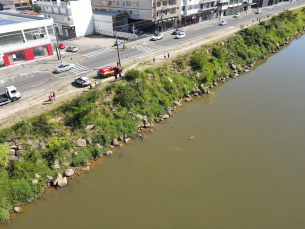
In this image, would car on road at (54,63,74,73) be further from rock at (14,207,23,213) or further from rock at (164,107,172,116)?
rock at (14,207,23,213)

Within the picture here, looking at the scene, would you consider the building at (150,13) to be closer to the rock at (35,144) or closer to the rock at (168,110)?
the rock at (168,110)

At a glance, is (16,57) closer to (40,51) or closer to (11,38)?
(11,38)

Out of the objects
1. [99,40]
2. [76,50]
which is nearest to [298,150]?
[76,50]

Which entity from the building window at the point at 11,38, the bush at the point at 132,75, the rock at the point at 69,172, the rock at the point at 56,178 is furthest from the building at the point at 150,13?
the rock at the point at 56,178

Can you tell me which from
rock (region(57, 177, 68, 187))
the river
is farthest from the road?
the river

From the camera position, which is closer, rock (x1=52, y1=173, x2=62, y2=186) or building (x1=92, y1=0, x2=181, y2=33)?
rock (x1=52, y1=173, x2=62, y2=186)

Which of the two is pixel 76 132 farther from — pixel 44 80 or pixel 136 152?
pixel 44 80

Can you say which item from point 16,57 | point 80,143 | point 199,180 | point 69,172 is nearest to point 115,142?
point 80,143

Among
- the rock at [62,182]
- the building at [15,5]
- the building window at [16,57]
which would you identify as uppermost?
the building at [15,5]
